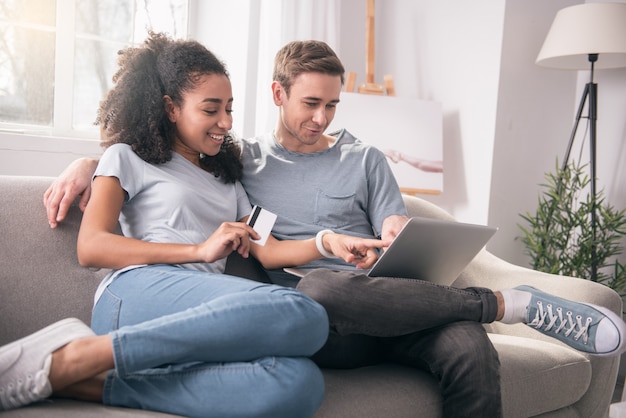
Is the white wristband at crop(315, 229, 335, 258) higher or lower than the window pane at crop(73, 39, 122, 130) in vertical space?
lower

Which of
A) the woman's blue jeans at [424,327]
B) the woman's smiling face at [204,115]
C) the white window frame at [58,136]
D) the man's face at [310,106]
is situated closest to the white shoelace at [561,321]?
the woman's blue jeans at [424,327]

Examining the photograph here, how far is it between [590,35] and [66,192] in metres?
2.37

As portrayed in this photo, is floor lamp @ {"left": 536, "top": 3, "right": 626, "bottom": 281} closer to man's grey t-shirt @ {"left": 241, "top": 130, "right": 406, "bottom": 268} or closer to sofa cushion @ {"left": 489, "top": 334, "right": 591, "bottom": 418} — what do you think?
sofa cushion @ {"left": 489, "top": 334, "right": 591, "bottom": 418}

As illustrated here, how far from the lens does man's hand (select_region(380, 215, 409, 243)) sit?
1741 mm

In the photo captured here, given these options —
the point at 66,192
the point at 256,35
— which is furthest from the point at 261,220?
the point at 256,35

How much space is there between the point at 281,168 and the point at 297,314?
2.38ft

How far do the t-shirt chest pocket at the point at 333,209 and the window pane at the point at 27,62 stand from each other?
1.66 metres

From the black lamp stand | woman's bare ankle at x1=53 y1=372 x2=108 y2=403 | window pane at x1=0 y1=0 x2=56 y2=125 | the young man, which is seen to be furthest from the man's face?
the black lamp stand

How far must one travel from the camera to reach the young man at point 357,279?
4.66 ft

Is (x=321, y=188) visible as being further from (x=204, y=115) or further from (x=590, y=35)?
(x=590, y=35)

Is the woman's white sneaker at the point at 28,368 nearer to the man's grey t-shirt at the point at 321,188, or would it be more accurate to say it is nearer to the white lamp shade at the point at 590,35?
the man's grey t-shirt at the point at 321,188

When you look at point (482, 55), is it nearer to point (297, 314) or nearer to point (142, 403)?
point (297, 314)

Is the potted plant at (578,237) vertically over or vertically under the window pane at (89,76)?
under

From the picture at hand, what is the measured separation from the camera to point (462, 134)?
136 inches
